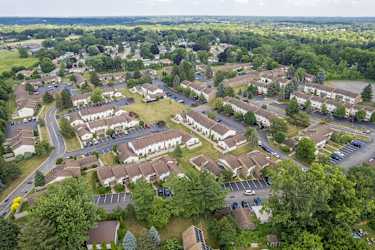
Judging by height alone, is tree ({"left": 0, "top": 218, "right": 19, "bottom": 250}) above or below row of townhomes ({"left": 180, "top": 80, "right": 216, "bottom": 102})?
below

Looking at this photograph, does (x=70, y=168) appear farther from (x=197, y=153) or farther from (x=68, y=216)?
(x=197, y=153)

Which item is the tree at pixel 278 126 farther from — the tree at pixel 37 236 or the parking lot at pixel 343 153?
the tree at pixel 37 236

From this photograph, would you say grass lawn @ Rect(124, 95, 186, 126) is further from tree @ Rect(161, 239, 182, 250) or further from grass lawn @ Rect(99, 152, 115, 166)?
tree @ Rect(161, 239, 182, 250)

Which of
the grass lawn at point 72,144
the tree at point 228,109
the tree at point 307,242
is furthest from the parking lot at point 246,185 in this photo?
the grass lawn at point 72,144

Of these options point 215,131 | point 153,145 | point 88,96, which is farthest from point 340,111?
point 88,96

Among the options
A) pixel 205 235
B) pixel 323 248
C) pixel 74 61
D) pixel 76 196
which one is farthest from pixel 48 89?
pixel 323 248

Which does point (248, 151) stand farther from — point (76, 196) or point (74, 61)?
point (74, 61)

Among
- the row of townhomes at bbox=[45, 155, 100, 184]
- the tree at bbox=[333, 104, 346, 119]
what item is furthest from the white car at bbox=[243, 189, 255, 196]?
the tree at bbox=[333, 104, 346, 119]
